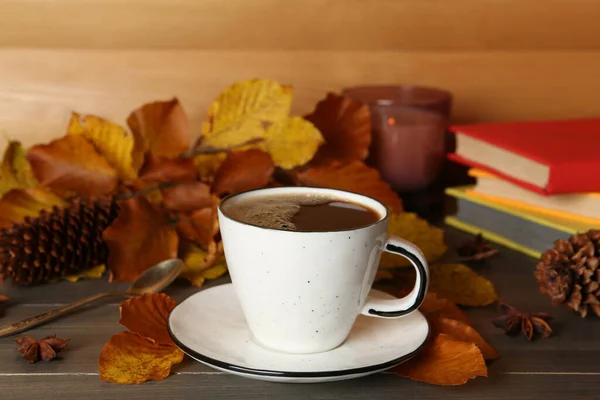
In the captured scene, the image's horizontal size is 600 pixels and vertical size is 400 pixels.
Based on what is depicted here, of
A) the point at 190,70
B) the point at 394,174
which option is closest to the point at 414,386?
the point at 394,174

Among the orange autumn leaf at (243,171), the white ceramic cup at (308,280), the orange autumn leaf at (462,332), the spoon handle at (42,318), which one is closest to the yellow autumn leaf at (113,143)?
the orange autumn leaf at (243,171)

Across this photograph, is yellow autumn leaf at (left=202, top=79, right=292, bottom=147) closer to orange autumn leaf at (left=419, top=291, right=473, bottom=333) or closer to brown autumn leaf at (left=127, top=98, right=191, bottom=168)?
brown autumn leaf at (left=127, top=98, right=191, bottom=168)

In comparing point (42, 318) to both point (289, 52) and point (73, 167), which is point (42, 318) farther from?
point (289, 52)

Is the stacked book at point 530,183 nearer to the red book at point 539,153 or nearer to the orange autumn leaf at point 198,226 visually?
the red book at point 539,153

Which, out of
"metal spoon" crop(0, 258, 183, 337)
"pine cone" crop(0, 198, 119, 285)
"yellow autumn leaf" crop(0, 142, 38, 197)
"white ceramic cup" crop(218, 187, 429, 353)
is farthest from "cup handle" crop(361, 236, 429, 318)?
"yellow autumn leaf" crop(0, 142, 38, 197)

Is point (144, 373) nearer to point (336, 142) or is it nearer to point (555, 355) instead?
point (555, 355)
